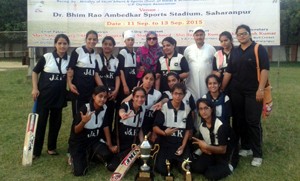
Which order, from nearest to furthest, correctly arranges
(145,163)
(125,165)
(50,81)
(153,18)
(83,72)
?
(145,163), (125,165), (50,81), (83,72), (153,18)

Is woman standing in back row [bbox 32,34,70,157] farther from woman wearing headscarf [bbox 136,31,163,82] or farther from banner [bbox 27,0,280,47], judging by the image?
banner [bbox 27,0,280,47]

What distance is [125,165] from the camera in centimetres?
431

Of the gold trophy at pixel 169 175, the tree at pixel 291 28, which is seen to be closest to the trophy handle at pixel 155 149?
the gold trophy at pixel 169 175

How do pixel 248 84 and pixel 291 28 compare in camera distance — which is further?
pixel 291 28

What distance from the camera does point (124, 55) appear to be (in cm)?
527

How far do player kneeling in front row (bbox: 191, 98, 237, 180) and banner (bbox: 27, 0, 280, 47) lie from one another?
496 centimetres

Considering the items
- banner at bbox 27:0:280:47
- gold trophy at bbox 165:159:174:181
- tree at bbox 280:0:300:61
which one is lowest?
gold trophy at bbox 165:159:174:181

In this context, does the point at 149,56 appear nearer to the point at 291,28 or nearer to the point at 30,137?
the point at 30,137

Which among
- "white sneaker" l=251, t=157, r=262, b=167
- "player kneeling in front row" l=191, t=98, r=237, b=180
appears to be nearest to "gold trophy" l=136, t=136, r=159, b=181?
"player kneeling in front row" l=191, t=98, r=237, b=180

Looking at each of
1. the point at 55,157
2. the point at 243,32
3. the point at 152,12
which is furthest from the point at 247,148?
the point at 152,12

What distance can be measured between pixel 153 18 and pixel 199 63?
426cm

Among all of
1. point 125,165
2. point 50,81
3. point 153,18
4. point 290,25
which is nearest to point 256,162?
point 125,165

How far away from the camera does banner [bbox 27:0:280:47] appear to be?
888cm

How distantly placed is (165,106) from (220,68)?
3.43 feet
